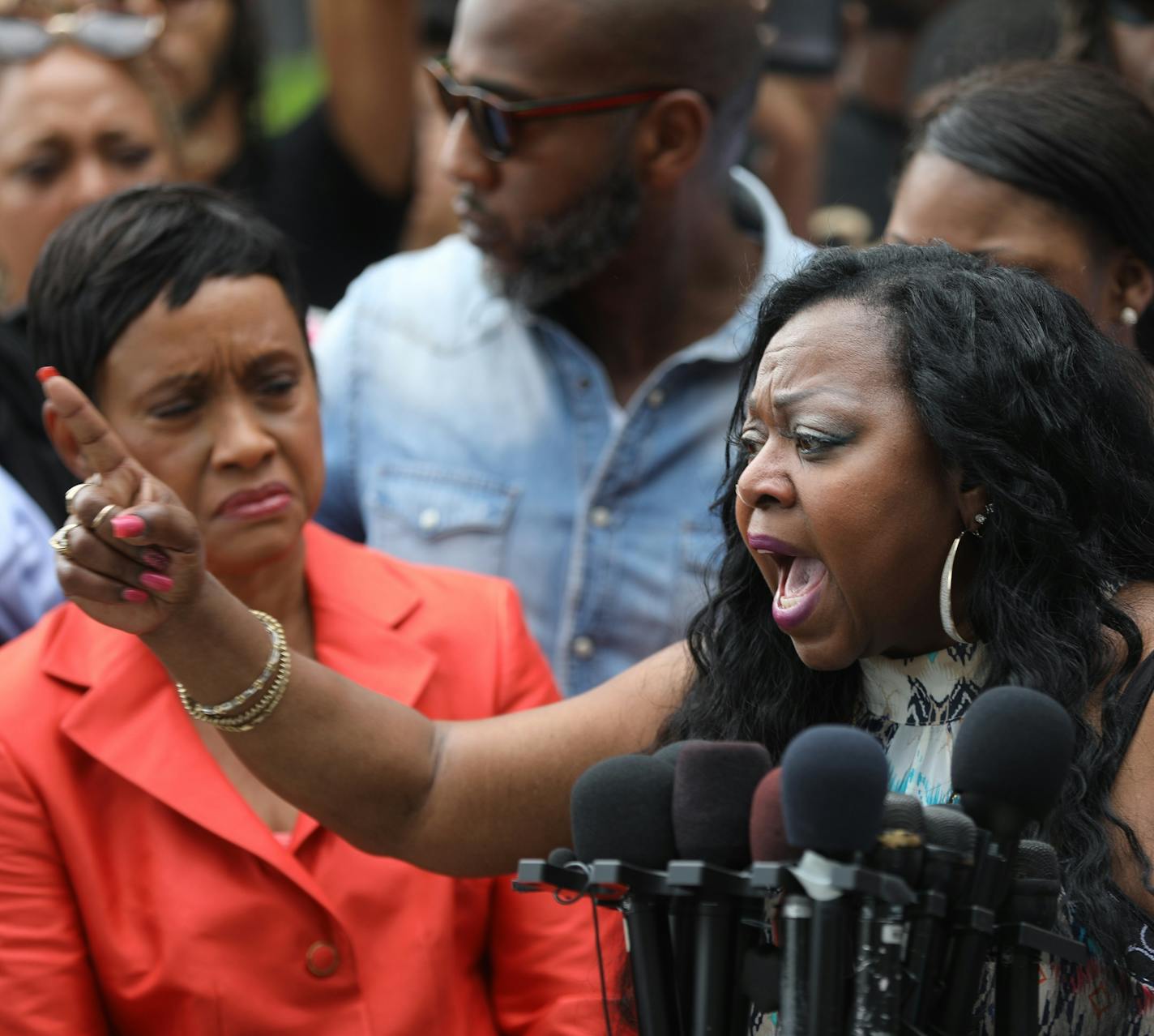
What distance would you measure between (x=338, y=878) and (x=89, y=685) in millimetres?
573

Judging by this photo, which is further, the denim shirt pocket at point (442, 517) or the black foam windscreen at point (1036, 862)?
the denim shirt pocket at point (442, 517)

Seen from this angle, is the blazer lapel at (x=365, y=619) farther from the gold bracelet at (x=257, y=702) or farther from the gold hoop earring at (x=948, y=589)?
the gold hoop earring at (x=948, y=589)

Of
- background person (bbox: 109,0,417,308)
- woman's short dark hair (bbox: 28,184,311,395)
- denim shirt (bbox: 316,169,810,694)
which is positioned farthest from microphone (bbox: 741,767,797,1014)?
background person (bbox: 109,0,417,308)

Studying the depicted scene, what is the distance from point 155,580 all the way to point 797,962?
3.86 ft

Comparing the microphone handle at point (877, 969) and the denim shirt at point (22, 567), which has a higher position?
the microphone handle at point (877, 969)

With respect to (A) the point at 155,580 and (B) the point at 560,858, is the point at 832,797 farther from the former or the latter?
(A) the point at 155,580

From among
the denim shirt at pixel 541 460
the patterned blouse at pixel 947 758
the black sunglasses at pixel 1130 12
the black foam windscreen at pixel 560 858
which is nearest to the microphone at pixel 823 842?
the black foam windscreen at pixel 560 858

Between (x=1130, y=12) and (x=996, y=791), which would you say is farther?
(x=1130, y=12)

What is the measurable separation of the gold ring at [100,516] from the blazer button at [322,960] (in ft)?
2.94

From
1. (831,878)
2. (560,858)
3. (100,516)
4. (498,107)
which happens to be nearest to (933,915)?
(831,878)

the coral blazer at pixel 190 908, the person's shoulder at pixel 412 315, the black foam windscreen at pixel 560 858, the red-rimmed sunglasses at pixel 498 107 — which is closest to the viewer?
the black foam windscreen at pixel 560 858

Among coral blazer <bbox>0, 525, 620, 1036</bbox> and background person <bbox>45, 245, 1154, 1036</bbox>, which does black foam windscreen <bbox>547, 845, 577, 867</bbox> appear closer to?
background person <bbox>45, 245, 1154, 1036</bbox>

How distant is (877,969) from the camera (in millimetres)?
1926

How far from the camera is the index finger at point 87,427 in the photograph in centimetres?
262
